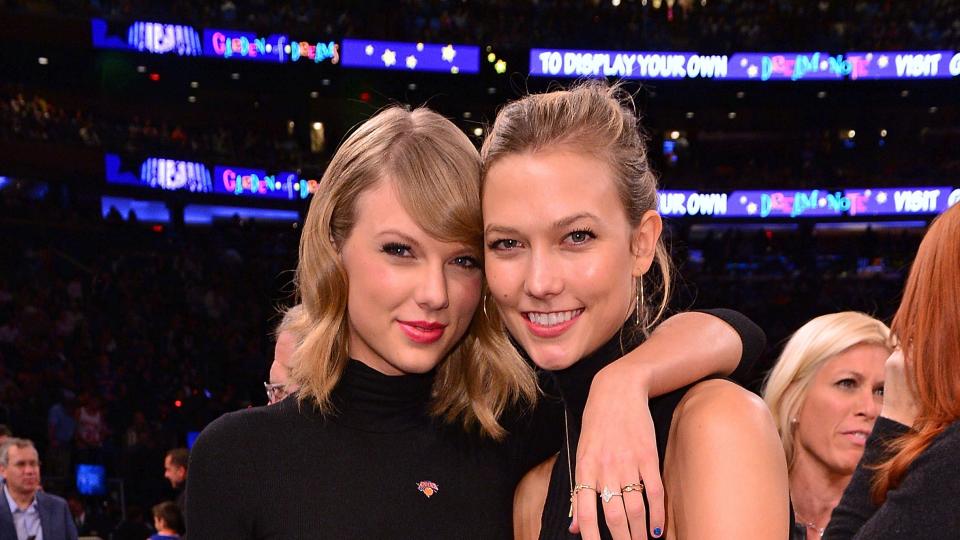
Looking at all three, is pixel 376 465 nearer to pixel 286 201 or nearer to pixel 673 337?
pixel 673 337

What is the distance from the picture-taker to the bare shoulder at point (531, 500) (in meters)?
2.33

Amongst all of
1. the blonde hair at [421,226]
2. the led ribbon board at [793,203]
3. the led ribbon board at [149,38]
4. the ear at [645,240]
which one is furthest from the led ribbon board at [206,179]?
the ear at [645,240]

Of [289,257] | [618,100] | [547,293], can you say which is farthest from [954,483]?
[289,257]

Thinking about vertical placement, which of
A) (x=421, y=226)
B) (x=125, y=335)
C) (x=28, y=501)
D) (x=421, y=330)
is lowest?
(x=28, y=501)

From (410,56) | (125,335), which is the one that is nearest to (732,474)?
(125,335)

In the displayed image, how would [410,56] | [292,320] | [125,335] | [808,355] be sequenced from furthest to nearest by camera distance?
[410,56] < [125,335] < [808,355] < [292,320]

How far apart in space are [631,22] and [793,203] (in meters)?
4.71

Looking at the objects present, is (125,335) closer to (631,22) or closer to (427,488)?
(631,22)

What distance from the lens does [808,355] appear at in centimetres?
356

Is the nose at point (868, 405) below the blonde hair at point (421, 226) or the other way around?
below

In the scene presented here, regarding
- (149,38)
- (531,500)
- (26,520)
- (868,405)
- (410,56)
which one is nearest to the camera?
(531,500)

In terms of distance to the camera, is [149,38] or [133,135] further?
[133,135]

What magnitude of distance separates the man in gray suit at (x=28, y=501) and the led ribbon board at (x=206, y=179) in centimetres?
1107

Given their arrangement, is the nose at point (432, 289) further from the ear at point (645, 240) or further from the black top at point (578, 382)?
the ear at point (645, 240)
